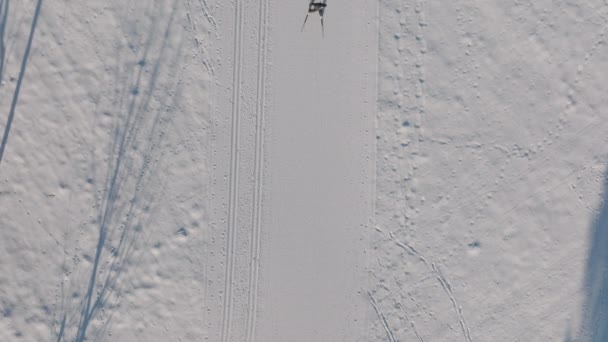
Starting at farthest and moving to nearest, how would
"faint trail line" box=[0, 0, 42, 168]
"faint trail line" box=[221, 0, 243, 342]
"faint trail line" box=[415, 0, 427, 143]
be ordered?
1. "faint trail line" box=[415, 0, 427, 143]
2. "faint trail line" box=[221, 0, 243, 342]
3. "faint trail line" box=[0, 0, 42, 168]

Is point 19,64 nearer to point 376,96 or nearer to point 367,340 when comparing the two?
point 376,96

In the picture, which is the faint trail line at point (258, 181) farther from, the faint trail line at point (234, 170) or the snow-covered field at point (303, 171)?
the faint trail line at point (234, 170)

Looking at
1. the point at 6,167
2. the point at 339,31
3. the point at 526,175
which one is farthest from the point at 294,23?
the point at 6,167

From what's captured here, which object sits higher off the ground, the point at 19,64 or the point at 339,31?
the point at 339,31

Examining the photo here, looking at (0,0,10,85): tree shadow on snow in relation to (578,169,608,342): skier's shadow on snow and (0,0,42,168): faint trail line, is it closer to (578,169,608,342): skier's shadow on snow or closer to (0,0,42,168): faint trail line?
(0,0,42,168): faint trail line

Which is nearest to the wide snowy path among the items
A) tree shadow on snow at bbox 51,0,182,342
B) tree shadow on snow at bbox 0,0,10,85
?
tree shadow on snow at bbox 51,0,182,342

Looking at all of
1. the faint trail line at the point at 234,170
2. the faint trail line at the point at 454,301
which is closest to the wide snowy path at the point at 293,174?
the faint trail line at the point at 234,170
